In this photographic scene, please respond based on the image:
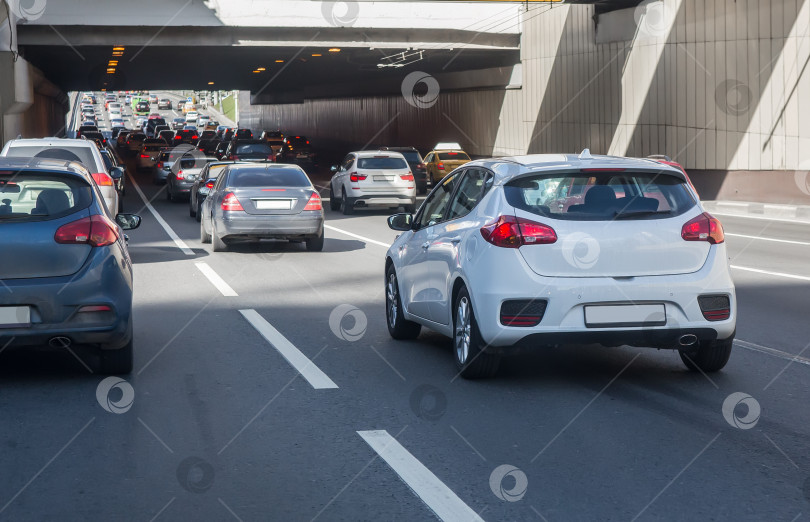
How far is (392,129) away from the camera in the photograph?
6341 centimetres

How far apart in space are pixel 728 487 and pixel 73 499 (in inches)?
118

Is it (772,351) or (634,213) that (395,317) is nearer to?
(634,213)

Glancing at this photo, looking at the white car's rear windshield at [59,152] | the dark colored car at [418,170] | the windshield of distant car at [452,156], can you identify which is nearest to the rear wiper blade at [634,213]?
the white car's rear windshield at [59,152]

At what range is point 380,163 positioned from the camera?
28.9 m

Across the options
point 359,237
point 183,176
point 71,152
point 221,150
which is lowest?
point 221,150

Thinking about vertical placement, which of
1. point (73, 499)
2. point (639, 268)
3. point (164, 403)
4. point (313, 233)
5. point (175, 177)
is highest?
point (639, 268)

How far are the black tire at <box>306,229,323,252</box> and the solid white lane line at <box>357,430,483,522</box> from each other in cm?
1231

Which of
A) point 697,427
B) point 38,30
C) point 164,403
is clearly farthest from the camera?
point 38,30

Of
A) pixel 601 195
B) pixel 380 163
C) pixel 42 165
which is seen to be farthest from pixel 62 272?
pixel 380 163

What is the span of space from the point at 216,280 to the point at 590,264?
8.15 meters

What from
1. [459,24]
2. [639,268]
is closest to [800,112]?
[459,24]

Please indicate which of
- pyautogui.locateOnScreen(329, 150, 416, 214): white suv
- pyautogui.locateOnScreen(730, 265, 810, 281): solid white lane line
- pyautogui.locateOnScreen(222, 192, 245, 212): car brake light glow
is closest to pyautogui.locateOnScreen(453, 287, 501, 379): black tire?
pyautogui.locateOnScreen(730, 265, 810, 281): solid white lane line

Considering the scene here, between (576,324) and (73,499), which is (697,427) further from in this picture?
(73,499)

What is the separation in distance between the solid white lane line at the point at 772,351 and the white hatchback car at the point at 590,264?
3.38ft
